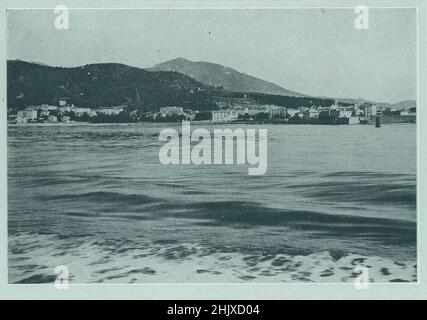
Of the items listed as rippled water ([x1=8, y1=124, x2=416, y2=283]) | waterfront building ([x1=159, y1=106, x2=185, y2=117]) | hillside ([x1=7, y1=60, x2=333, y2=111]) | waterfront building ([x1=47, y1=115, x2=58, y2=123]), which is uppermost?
hillside ([x1=7, y1=60, x2=333, y2=111])

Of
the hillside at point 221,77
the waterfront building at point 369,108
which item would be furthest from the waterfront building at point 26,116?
the waterfront building at point 369,108

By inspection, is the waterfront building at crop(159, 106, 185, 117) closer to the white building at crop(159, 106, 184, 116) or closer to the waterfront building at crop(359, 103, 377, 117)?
the white building at crop(159, 106, 184, 116)

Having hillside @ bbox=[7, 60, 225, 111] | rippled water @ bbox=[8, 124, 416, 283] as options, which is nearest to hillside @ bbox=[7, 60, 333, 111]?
hillside @ bbox=[7, 60, 225, 111]

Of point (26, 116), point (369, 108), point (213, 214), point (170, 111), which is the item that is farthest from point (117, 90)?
point (369, 108)

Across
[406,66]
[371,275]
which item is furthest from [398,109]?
[371,275]

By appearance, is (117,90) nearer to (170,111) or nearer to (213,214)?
(170,111)
